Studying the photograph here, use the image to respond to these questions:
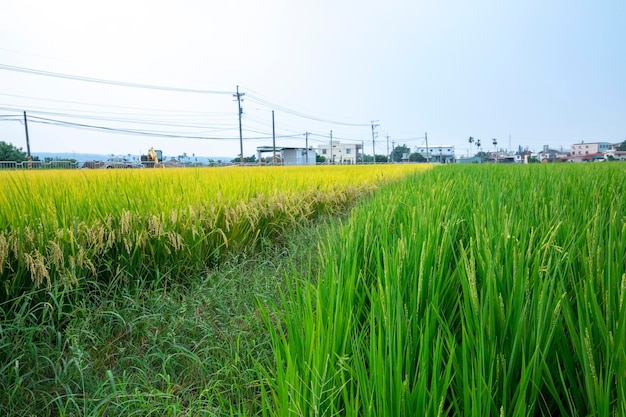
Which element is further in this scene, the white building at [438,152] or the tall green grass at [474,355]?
the white building at [438,152]

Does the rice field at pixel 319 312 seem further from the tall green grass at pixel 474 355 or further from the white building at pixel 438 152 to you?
the white building at pixel 438 152

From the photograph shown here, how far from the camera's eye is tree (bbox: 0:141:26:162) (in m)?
31.5

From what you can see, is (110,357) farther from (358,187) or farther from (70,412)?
(358,187)

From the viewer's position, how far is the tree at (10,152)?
3148 cm

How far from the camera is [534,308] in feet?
2.54

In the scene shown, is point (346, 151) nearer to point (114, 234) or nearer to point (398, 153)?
A: point (398, 153)

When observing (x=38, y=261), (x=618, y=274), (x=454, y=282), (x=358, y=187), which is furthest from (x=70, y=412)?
(x=358, y=187)

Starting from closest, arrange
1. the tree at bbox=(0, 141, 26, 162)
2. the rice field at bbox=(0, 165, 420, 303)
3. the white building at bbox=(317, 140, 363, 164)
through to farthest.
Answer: the rice field at bbox=(0, 165, 420, 303) → the tree at bbox=(0, 141, 26, 162) → the white building at bbox=(317, 140, 363, 164)

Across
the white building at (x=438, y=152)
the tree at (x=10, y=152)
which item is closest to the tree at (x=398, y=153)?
the white building at (x=438, y=152)

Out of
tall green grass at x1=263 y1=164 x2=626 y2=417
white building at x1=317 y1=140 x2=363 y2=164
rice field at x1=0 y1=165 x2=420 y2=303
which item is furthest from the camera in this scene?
white building at x1=317 y1=140 x2=363 y2=164

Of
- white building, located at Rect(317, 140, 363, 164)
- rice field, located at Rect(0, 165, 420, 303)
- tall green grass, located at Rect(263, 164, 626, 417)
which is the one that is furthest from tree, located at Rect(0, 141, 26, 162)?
white building, located at Rect(317, 140, 363, 164)

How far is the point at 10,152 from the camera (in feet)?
A: 107

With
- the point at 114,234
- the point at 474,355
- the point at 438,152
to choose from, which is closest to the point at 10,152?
the point at 114,234

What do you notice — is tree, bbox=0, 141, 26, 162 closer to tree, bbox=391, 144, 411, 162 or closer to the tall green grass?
the tall green grass
